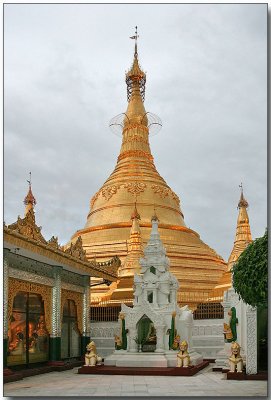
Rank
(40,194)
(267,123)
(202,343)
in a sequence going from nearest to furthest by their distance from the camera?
1. (267,123)
2. (40,194)
3. (202,343)

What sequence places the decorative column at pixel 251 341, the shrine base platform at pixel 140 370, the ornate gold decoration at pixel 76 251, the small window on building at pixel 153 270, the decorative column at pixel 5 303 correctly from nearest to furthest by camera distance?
the decorative column at pixel 251 341 → the decorative column at pixel 5 303 → the shrine base platform at pixel 140 370 → the ornate gold decoration at pixel 76 251 → the small window on building at pixel 153 270

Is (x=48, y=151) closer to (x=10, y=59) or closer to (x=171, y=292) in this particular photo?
(x=10, y=59)

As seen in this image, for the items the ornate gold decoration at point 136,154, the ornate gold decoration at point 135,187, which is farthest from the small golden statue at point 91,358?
the ornate gold decoration at point 136,154

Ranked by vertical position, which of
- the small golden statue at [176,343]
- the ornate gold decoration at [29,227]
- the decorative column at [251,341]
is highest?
the ornate gold decoration at [29,227]

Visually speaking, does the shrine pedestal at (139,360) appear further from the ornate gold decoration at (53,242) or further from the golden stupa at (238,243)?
the golden stupa at (238,243)

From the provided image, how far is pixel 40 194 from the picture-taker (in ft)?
32.3

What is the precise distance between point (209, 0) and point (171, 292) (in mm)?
6959

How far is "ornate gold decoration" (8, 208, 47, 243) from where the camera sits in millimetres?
10515

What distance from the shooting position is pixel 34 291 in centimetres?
1219

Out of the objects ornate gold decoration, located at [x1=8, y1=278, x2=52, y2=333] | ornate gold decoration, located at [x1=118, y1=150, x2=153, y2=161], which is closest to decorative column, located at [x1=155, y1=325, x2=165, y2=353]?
ornate gold decoration, located at [x1=8, y1=278, x2=52, y2=333]

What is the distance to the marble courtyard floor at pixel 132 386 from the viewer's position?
8.29 m

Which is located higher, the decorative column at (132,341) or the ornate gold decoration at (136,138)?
the ornate gold decoration at (136,138)

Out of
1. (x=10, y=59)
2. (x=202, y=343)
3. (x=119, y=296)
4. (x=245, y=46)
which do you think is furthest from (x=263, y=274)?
(x=119, y=296)

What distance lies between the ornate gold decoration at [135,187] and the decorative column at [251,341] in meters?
12.6
